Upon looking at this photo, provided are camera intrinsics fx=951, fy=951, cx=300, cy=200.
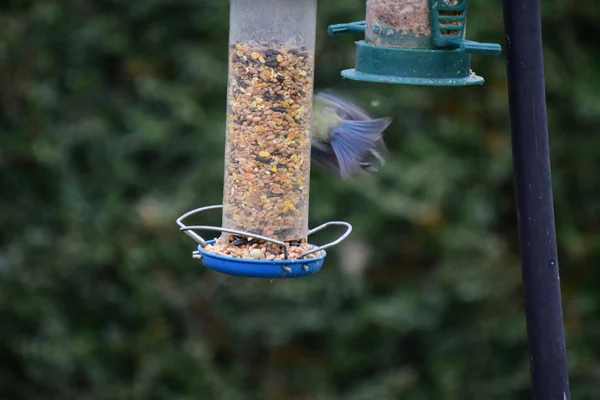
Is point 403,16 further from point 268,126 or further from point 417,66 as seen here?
point 268,126

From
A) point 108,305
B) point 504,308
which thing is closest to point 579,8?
point 504,308

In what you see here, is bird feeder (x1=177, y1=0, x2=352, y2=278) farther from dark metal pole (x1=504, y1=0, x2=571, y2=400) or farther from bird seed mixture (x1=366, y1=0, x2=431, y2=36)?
dark metal pole (x1=504, y1=0, x2=571, y2=400)

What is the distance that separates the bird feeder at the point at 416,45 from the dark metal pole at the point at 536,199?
479mm

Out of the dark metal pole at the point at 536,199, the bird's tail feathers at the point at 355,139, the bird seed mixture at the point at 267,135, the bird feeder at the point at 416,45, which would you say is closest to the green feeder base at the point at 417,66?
the bird feeder at the point at 416,45

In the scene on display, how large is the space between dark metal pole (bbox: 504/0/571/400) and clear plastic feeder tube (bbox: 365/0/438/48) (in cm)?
61

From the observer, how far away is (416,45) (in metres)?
2.22

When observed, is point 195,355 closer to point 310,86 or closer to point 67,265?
point 67,265

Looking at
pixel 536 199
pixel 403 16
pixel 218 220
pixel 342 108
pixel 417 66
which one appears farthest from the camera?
pixel 218 220

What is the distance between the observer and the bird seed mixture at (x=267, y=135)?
92.5 inches

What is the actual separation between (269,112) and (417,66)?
1.32 feet

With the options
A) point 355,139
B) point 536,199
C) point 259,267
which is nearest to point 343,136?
point 355,139

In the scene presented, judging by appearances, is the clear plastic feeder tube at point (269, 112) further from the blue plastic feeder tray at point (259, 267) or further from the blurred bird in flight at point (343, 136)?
the blurred bird in flight at point (343, 136)

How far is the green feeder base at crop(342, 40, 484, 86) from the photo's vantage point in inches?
85.3

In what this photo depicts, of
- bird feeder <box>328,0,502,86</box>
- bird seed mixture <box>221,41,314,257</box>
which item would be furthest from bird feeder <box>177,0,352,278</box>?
bird feeder <box>328,0,502,86</box>
